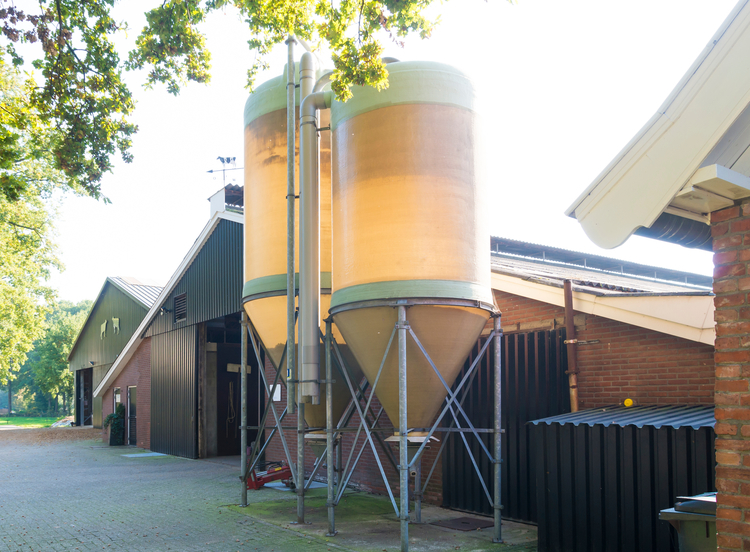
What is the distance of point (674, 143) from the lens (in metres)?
3.67

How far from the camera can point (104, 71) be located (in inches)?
339

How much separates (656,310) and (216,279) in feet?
43.3

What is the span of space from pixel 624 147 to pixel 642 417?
14.2 ft

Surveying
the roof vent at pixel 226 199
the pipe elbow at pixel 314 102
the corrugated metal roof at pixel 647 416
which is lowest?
the corrugated metal roof at pixel 647 416

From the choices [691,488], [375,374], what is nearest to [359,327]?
[375,374]

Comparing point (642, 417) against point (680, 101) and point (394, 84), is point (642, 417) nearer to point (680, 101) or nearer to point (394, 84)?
point (680, 101)

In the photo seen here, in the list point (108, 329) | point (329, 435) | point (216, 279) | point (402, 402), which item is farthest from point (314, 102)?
point (108, 329)

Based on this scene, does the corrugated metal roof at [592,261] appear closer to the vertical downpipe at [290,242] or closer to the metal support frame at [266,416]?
the metal support frame at [266,416]

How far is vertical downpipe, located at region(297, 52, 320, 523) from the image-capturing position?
9.29 metres

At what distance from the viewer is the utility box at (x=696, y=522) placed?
14.9ft

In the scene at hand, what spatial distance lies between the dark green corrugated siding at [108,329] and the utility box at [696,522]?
25.5 m

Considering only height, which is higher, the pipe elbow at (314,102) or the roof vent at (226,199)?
the roof vent at (226,199)

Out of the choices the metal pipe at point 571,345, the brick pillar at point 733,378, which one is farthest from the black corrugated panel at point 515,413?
the brick pillar at point 733,378

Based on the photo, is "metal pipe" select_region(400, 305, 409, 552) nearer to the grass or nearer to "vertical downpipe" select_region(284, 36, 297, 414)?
"vertical downpipe" select_region(284, 36, 297, 414)
